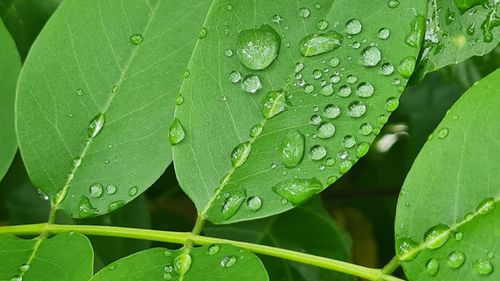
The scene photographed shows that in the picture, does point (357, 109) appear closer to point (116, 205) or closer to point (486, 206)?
point (486, 206)

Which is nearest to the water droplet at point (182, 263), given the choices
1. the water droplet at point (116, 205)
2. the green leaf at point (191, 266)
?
the green leaf at point (191, 266)

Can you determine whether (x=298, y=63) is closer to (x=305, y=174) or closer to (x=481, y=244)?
(x=305, y=174)

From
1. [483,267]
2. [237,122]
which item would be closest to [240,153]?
[237,122]

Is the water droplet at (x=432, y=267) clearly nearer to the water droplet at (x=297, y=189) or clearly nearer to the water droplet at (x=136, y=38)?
the water droplet at (x=297, y=189)

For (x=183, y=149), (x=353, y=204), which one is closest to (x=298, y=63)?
(x=183, y=149)

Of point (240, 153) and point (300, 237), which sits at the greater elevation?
point (240, 153)

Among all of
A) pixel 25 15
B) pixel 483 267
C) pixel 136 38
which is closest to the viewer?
pixel 483 267

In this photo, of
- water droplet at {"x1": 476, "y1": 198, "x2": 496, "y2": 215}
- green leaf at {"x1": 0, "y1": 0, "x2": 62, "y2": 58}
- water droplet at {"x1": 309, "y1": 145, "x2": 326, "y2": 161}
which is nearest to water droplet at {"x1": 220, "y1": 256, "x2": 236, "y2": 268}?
water droplet at {"x1": 309, "y1": 145, "x2": 326, "y2": 161}
